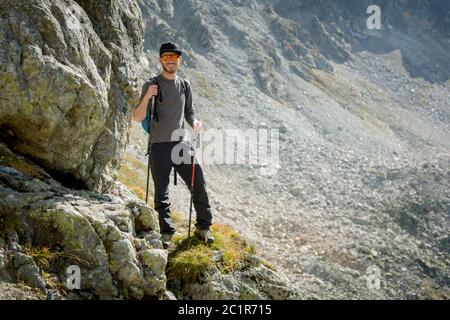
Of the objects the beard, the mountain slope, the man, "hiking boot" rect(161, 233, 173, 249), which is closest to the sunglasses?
the man

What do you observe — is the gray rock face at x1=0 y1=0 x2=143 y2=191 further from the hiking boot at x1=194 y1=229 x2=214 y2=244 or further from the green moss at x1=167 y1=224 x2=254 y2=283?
the hiking boot at x1=194 y1=229 x2=214 y2=244

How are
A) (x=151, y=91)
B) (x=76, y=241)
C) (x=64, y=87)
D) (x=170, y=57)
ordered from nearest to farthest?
(x=76, y=241) → (x=64, y=87) → (x=151, y=91) → (x=170, y=57)

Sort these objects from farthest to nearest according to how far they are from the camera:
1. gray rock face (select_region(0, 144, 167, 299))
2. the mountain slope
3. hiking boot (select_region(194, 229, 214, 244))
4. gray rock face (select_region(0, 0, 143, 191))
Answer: the mountain slope → hiking boot (select_region(194, 229, 214, 244)) → gray rock face (select_region(0, 0, 143, 191)) → gray rock face (select_region(0, 144, 167, 299))

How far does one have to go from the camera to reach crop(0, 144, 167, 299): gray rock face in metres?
6.09

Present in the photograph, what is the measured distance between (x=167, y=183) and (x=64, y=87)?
285 cm

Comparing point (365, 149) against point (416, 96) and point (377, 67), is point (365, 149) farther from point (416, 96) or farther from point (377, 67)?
point (377, 67)

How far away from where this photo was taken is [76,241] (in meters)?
6.50

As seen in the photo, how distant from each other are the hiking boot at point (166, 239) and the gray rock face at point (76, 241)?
92 centimetres

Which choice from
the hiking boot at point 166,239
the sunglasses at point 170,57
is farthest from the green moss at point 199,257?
the sunglasses at point 170,57

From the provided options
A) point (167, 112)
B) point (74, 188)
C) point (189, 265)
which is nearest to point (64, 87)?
point (74, 188)

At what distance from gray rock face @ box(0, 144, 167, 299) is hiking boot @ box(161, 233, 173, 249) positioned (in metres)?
0.92

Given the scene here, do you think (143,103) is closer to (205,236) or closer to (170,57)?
(170,57)

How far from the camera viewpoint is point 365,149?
49.6m

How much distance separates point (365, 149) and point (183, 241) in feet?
146
